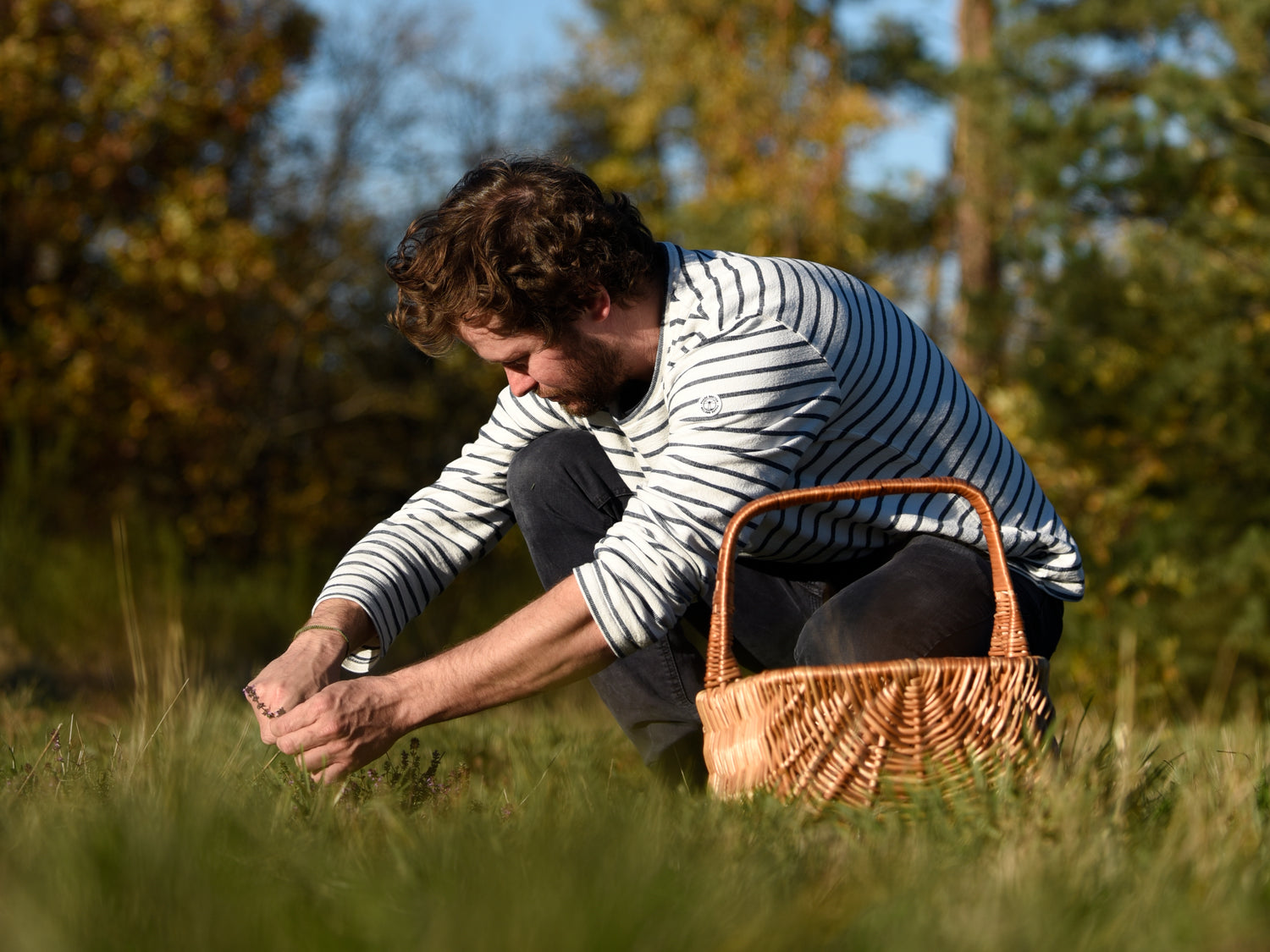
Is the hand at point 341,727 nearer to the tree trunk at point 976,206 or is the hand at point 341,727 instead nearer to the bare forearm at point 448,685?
the bare forearm at point 448,685

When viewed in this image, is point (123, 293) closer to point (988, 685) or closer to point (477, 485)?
point (477, 485)

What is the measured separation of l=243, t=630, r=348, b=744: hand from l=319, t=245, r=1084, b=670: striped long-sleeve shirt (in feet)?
0.62

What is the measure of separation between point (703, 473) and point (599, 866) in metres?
0.88

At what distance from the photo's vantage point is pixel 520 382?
2.44m

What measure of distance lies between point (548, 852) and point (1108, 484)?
609cm

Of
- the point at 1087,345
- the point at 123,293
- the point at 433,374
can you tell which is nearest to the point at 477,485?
the point at 1087,345

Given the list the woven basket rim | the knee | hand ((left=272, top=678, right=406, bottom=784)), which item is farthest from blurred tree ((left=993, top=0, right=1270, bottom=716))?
hand ((left=272, top=678, right=406, bottom=784))

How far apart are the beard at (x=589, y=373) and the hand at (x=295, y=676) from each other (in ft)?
2.08

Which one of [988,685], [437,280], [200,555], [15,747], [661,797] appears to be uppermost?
[437,280]

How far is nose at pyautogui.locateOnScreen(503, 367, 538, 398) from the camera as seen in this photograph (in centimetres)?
243

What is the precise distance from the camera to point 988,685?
182 centimetres

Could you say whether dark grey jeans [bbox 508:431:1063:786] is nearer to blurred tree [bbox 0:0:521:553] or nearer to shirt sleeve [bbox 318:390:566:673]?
shirt sleeve [bbox 318:390:566:673]

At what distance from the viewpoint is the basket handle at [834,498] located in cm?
191

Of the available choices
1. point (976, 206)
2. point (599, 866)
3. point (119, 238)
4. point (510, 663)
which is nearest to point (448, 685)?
point (510, 663)
